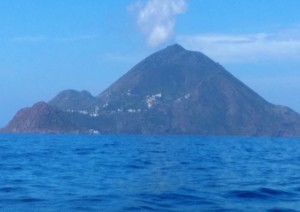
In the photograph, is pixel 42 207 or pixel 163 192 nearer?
pixel 42 207

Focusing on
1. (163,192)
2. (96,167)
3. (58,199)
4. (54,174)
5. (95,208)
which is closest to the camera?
(95,208)

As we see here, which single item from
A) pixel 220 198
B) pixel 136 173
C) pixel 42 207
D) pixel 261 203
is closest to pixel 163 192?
pixel 220 198

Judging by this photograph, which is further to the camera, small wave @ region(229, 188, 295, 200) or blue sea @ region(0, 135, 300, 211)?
small wave @ region(229, 188, 295, 200)

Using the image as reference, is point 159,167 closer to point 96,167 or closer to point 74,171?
point 96,167

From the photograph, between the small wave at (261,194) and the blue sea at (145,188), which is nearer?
the blue sea at (145,188)

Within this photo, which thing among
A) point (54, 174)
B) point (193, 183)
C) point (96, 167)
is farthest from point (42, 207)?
point (96, 167)

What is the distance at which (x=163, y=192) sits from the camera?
29375mm

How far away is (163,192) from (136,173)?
10.9 m

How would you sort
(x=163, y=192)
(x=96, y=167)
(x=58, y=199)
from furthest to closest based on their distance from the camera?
(x=96, y=167), (x=163, y=192), (x=58, y=199)

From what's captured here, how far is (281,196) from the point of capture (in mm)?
29750

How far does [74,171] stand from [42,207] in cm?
1636

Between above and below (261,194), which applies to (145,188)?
above

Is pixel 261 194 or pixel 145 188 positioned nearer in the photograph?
pixel 261 194

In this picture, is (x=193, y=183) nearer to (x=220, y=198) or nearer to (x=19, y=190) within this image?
(x=220, y=198)
